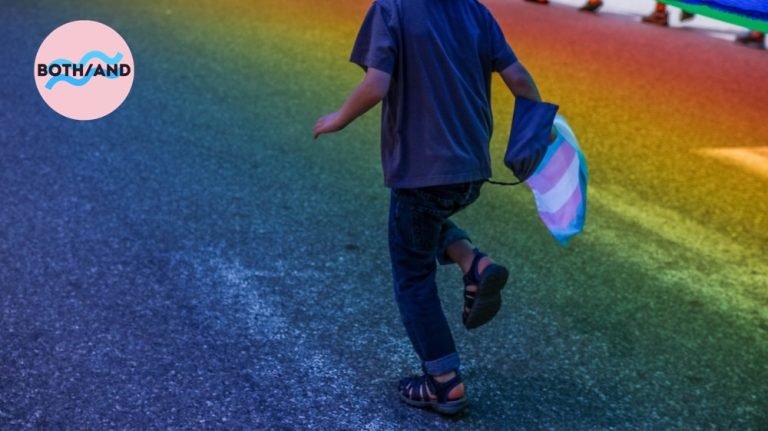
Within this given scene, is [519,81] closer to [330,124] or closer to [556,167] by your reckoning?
[556,167]

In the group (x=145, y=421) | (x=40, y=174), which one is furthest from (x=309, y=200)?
(x=145, y=421)

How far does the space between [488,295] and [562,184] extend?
49 cm

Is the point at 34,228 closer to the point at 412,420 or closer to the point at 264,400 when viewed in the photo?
the point at 264,400

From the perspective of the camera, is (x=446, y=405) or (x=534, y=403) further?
(x=534, y=403)

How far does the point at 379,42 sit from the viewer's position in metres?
2.87

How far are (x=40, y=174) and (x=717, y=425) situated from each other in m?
3.49

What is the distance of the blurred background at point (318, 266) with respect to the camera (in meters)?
3.30

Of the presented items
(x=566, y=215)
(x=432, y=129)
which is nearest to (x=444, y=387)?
(x=566, y=215)

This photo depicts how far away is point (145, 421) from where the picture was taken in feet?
10.1

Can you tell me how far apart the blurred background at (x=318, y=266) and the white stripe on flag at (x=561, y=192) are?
1.94 ft

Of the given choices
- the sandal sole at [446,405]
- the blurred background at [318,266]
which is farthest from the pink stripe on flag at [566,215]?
the sandal sole at [446,405]


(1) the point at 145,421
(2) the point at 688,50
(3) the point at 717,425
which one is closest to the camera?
(1) the point at 145,421

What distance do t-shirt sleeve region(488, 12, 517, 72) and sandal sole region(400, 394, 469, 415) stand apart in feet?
3.38

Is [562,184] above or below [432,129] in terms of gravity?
below
